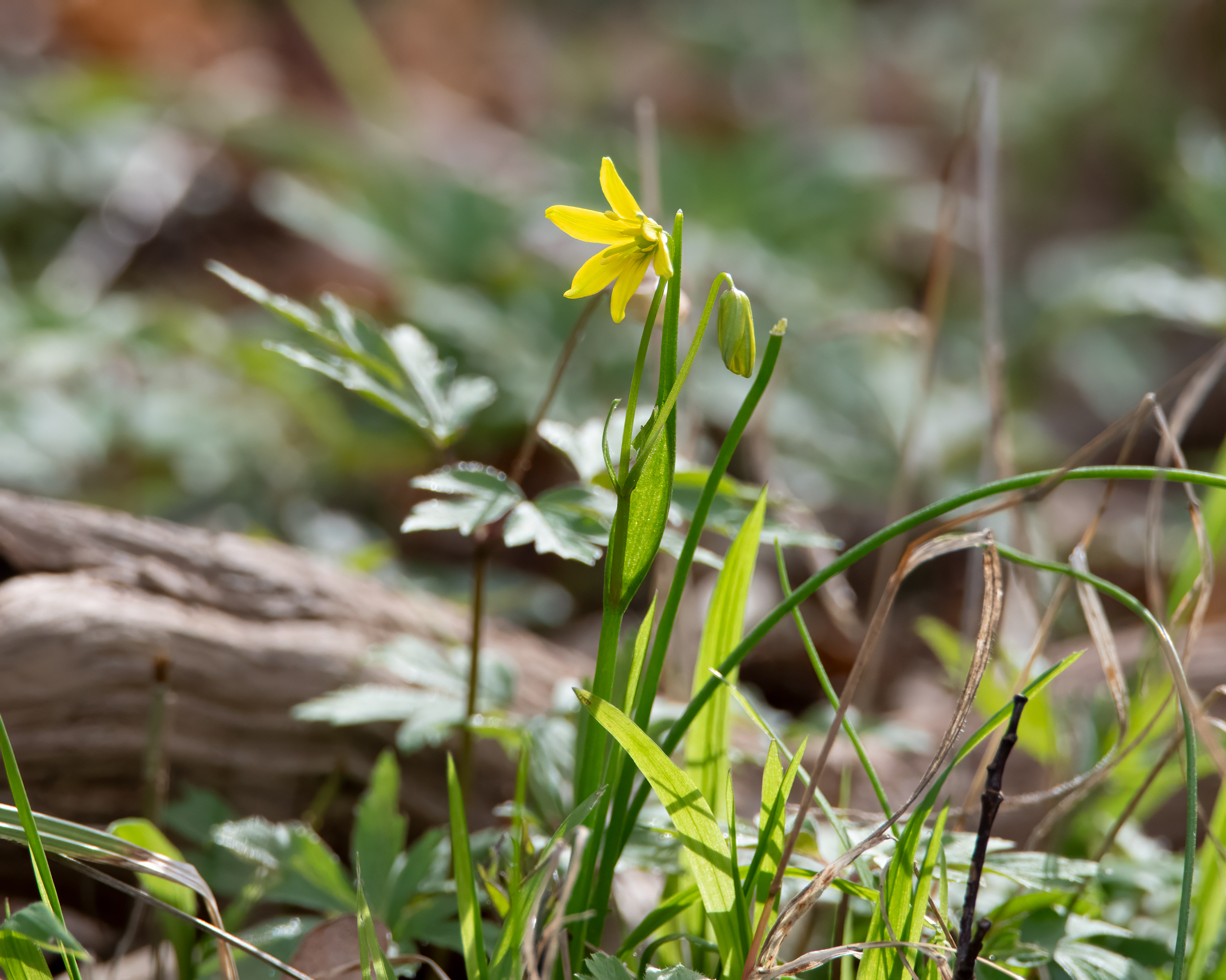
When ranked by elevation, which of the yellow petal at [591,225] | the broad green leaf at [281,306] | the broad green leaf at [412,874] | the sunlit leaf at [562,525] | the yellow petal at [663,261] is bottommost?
the broad green leaf at [412,874]

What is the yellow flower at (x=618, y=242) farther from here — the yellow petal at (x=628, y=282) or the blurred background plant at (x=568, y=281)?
the blurred background plant at (x=568, y=281)

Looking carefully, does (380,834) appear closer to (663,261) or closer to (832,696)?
(832,696)

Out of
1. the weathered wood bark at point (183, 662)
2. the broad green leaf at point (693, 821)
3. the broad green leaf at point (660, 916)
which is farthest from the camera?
the weathered wood bark at point (183, 662)

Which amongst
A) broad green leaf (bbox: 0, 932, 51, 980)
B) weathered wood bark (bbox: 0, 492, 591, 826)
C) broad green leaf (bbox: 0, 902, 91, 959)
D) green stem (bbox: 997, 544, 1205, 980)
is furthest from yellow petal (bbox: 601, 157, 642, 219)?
weathered wood bark (bbox: 0, 492, 591, 826)

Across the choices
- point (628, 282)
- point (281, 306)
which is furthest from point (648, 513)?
point (281, 306)

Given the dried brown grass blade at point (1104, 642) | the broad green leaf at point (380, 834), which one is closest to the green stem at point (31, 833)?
the broad green leaf at point (380, 834)

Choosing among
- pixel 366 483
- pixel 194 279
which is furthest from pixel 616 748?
pixel 194 279
